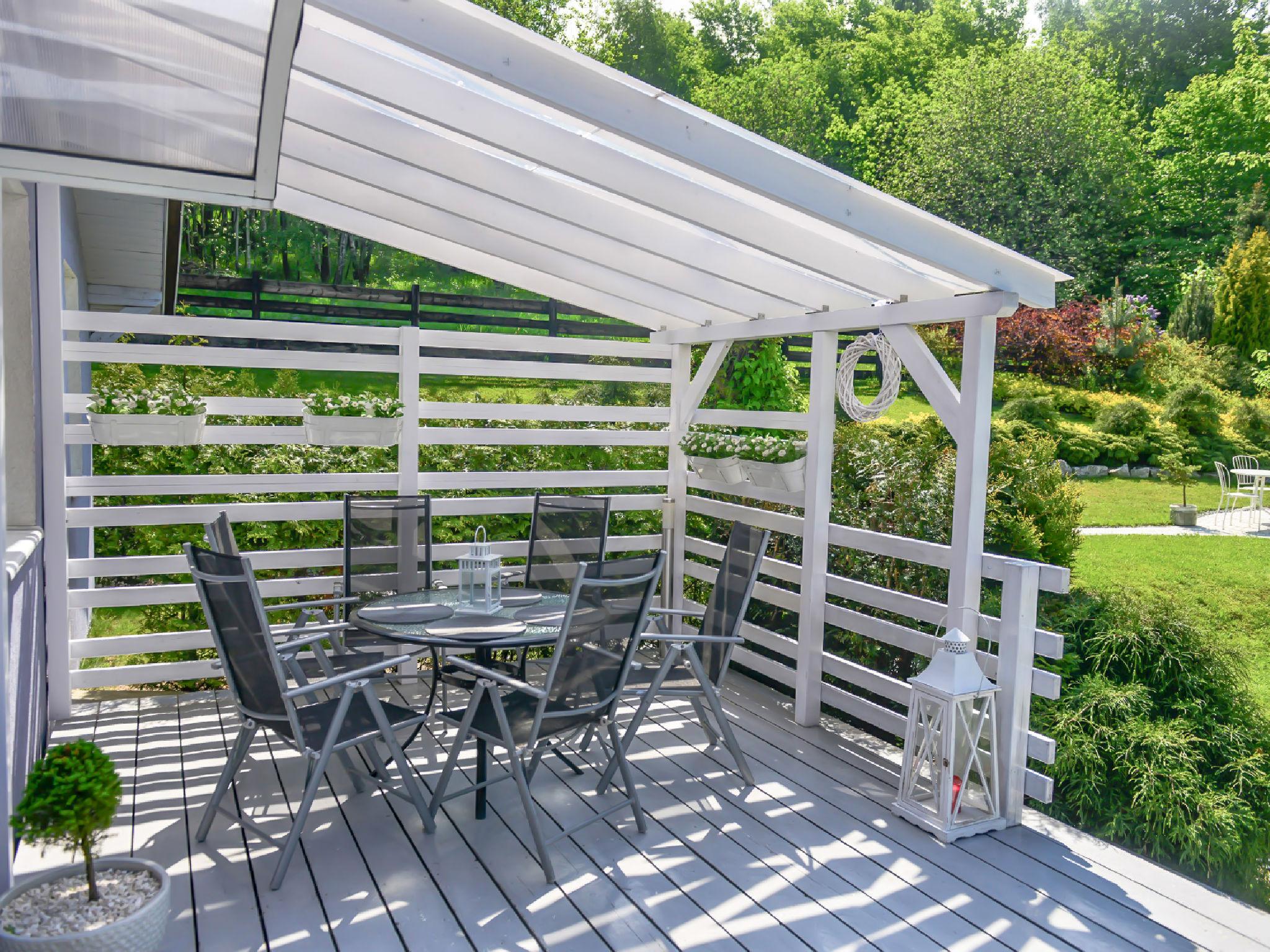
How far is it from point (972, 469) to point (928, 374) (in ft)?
1.54

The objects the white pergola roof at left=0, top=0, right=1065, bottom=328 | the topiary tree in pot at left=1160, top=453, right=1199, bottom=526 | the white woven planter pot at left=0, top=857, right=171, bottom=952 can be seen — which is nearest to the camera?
the white woven planter pot at left=0, top=857, right=171, bottom=952

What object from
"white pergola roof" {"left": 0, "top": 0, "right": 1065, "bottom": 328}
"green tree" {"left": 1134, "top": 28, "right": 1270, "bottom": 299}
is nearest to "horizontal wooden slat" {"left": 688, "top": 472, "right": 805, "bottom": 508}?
"white pergola roof" {"left": 0, "top": 0, "right": 1065, "bottom": 328}

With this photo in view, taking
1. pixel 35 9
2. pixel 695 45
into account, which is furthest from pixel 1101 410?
pixel 695 45

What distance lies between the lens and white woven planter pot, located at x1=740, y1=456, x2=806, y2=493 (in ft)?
16.4

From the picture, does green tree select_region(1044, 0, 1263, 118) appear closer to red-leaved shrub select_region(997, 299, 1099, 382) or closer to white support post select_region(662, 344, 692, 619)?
red-leaved shrub select_region(997, 299, 1099, 382)

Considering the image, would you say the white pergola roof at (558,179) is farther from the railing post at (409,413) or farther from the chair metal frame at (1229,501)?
the chair metal frame at (1229,501)

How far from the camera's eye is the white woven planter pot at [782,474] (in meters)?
5.00

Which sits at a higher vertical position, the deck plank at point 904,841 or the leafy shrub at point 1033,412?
the leafy shrub at point 1033,412

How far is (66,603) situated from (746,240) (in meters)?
3.80

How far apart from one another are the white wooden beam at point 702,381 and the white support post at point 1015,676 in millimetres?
2583

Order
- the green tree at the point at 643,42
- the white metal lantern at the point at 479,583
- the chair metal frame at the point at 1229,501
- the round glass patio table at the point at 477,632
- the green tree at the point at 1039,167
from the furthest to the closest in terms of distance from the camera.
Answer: the green tree at the point at 643,42, the green tree at the point at 1039,167, the chair metal frame at the point at 1229,501, the white metal lantern at the point at 479,583, the round glass patio table at the point at 477,632

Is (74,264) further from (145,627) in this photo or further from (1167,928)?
(1167,928)

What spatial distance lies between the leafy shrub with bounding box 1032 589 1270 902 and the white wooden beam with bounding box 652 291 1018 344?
204 cm

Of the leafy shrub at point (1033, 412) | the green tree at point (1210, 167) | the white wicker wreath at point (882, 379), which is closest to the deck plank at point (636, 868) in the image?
the white wicker wreath at point (882, 379)
